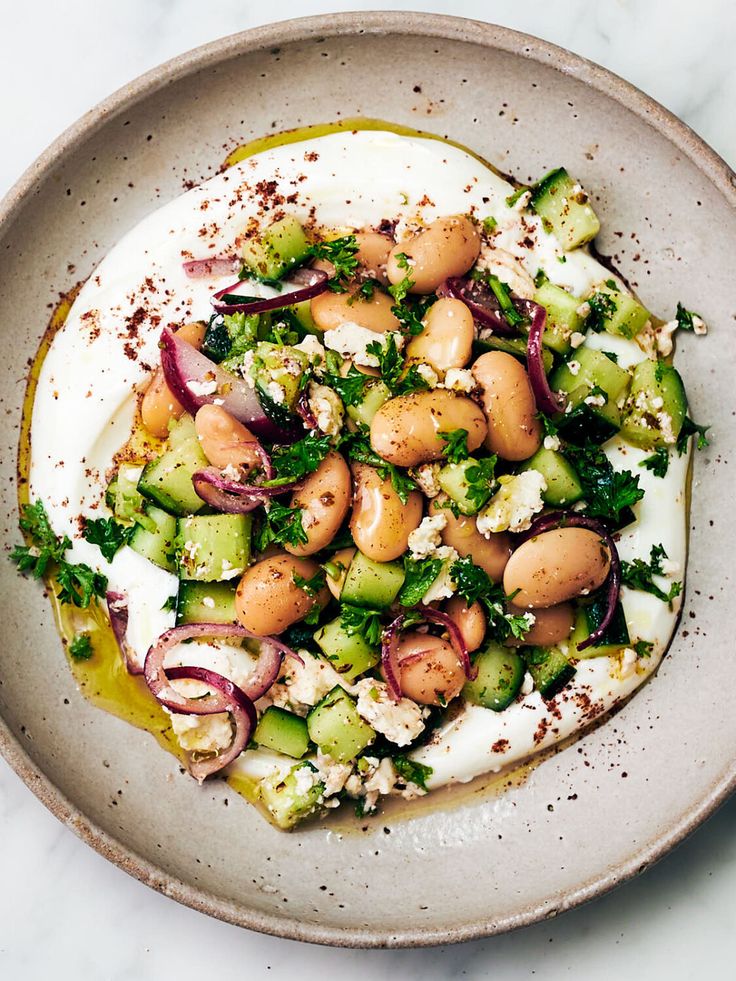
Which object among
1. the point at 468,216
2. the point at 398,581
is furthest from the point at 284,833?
the point at 468,216

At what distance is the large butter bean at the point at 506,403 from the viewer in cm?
198

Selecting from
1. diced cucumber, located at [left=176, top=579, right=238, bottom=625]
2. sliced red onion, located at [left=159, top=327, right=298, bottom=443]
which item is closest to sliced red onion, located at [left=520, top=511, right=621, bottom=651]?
sliced red onion, located at [left=159, top=327, right=298, bottom=443]

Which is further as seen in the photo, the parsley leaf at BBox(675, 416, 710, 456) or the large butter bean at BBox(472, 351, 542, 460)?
the parsley leaf at BBox(675, 416, 710, 456)

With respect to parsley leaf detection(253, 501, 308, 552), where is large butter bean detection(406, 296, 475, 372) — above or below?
A: above

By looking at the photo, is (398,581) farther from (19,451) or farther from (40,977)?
(40,977)

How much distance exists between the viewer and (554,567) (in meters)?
2.00

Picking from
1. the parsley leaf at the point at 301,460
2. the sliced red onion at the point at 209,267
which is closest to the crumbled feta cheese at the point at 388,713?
the parsley leaf at the point at 301,460

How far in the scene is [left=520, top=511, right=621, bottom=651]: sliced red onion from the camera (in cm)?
211

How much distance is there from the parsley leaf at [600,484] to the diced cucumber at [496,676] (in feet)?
1.29

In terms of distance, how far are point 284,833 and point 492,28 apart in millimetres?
2033

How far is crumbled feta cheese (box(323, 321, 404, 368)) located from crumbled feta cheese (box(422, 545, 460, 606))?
45 centimetres

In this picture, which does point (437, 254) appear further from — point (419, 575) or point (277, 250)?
point (419, 575)

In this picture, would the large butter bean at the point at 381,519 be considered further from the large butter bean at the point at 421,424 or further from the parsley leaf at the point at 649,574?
the parsley leaf at the point at 649,574

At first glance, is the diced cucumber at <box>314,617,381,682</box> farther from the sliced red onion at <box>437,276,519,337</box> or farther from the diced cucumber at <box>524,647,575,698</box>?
the sliced red onion at <box>437,276,519,337</box>
